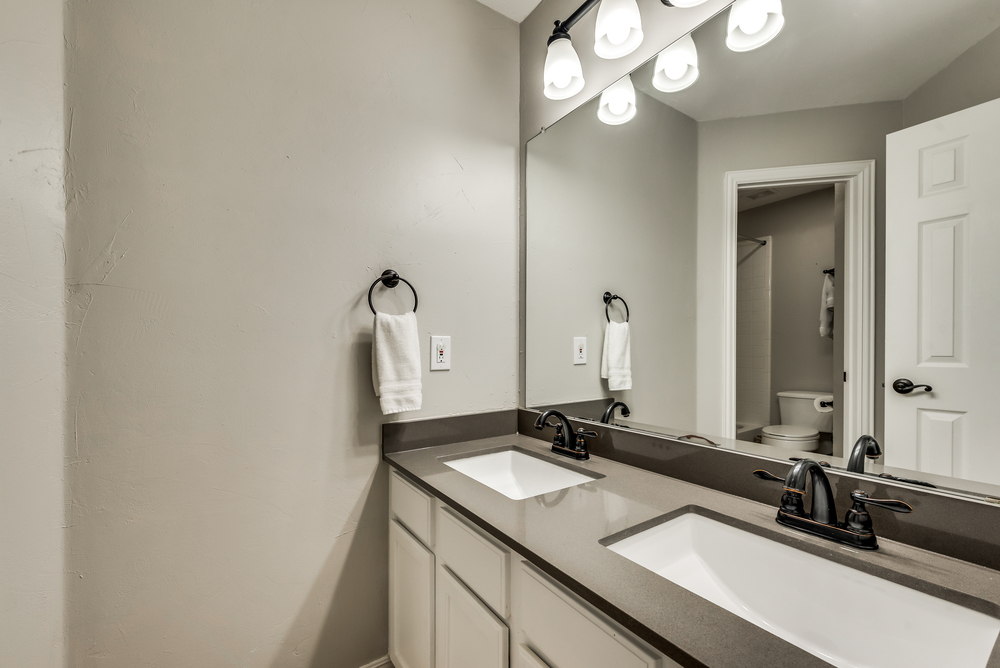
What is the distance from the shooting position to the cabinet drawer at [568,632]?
0.62m

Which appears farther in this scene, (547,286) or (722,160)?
(547,286)

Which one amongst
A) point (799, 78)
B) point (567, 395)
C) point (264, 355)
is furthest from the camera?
point (567, 395)

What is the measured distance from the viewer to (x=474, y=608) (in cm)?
96

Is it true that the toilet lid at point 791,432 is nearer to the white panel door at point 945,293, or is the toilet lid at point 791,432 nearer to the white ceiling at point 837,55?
the white panel door at point 945,293

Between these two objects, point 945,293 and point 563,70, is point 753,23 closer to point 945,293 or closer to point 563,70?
point 563,70

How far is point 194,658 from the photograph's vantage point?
1163 mm

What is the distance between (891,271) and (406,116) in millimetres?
1373

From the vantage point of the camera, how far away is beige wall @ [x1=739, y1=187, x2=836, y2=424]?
3.05 ft

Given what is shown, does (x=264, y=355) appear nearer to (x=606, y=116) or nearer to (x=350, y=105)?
(x=350, y=105)

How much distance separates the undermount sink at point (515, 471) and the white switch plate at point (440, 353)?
31 cm

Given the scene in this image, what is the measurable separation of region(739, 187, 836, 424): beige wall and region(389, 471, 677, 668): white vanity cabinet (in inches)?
25.7

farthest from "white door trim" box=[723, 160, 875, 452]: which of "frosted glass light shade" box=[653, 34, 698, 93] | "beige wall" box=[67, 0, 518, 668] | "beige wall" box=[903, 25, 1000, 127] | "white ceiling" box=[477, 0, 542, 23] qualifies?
"white ceiling" box=[477, 0, 542, 23]

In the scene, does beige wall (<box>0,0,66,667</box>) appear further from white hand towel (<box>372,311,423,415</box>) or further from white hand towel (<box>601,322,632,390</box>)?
white hand towel (<box>601,322,632,390</box>)

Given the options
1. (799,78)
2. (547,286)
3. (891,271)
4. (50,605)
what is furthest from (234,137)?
(891,271)
